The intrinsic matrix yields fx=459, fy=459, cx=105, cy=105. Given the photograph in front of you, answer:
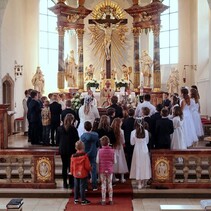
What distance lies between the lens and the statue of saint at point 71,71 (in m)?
24.0

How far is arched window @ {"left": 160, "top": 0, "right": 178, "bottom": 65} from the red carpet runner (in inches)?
658

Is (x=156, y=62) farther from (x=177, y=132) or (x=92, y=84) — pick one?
(x=177, y=132)

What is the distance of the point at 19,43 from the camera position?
23406mm

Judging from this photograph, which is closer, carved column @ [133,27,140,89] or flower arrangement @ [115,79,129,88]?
flower arrangement @ [115,79,129,88]

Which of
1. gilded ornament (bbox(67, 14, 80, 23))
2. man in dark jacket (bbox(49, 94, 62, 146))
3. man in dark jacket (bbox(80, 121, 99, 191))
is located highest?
gilded ornament (bbox(67, 14, 80, 23))

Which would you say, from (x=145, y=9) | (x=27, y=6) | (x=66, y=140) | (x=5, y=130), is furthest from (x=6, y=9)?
(x=66, y=140)

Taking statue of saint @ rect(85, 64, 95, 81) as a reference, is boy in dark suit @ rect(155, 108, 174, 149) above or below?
below

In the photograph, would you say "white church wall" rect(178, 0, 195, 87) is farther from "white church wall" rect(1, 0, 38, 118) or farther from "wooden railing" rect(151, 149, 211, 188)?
"wooden railing" rect(151, 149, 211, 188)

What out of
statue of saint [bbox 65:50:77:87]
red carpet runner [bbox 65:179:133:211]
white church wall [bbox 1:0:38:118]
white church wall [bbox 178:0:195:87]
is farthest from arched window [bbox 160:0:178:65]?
red carpet runner [bbox 65:179:133:211]

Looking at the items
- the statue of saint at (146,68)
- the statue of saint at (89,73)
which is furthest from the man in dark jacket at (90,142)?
the statue of saint at (89,73)

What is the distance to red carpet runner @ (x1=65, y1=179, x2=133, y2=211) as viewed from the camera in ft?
30.1

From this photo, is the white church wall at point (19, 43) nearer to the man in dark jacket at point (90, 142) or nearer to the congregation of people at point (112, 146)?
the congregation of people at point (112, 146)

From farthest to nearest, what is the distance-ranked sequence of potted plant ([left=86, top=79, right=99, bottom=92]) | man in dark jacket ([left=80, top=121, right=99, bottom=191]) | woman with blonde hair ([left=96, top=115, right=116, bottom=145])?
potted plant ([left=86, top=79, right=99, bottom=92]) < woman with blonde hair ([left=96, top=115, right=116, bottom=145]) < man in dark jacket ([left=80, top=121, right=99, bottom=191])

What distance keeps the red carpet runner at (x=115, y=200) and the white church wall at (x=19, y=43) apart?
1105 cm
